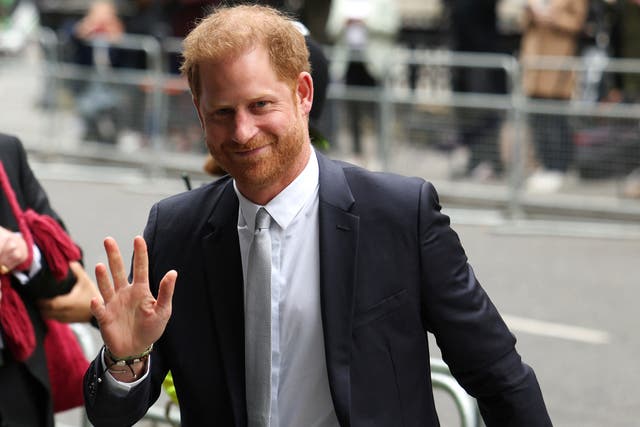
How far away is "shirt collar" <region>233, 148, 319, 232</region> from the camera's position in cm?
267

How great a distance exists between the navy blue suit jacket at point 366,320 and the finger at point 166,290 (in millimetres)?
148

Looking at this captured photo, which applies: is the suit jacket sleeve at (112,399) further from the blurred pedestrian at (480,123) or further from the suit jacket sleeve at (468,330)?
the blurred pedestrian at (480,123)

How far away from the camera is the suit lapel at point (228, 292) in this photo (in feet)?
8.89

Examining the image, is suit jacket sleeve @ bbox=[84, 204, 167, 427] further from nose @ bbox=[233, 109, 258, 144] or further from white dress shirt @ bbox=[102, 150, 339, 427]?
nose @ bbox=[233, 109, 258, 144]

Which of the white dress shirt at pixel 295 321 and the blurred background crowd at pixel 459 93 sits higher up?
the white dress shirt at pixel 295 321

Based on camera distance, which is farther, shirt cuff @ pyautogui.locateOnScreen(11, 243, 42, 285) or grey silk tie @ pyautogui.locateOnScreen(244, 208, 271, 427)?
shirt cuff @ pyautogui.locateOnScreen(11, 243, 42, 285)

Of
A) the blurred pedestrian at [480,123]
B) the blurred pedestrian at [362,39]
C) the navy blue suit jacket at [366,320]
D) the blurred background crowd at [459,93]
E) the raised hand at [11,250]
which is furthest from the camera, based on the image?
the blurred pedestrian at [362,39]

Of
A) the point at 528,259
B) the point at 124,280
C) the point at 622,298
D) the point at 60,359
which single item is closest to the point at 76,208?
the point at 528,259

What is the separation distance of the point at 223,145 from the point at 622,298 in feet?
21.0

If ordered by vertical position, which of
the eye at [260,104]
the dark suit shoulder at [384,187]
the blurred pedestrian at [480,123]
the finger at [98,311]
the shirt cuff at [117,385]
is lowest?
the blurred pedestrian at [480,123]

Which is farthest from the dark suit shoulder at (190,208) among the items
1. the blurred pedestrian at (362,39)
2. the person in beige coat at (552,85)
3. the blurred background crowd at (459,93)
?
the blurred pedestrian at (362,39)

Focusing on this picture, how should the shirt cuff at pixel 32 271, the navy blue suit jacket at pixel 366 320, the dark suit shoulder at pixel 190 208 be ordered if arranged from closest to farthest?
1. the navy blue suit jacket at pixel 366 320
2. the dark suit shoulder at pixel 190 208
3. the shirt cuff at pixel 32 271

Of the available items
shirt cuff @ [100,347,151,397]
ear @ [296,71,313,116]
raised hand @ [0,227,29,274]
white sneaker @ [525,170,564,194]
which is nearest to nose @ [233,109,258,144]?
ear @ [296,71,313,116]

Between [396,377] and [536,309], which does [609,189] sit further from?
[396,377]
